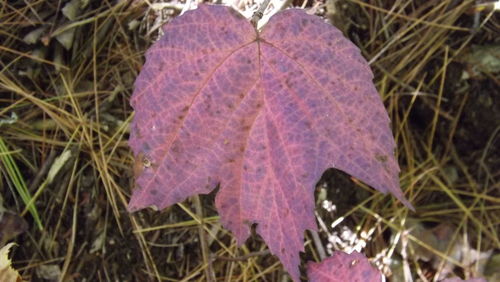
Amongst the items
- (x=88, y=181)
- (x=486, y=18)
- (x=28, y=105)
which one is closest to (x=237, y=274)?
(x=88, y=181)

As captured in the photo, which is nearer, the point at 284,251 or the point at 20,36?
the point at 284,251

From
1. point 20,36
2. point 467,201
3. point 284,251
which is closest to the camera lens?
point 284,251

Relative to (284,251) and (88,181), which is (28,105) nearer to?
(88,181)

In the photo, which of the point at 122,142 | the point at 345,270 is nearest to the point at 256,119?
the point at 345,270

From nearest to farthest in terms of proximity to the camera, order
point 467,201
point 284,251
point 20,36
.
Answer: point 284,251 → point 20,36 → point 467,201

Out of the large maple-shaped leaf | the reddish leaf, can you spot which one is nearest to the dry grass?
the reddish leaf

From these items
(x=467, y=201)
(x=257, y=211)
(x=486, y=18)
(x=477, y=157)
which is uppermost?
(x=486, y=18)

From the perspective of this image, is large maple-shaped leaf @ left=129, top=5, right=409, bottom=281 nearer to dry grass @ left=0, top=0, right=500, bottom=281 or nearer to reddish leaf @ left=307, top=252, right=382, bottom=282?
reddish leaf @ left=307, top=252, right=382, bottom=282

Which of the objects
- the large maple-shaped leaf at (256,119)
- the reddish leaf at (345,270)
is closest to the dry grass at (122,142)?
the reddish leaf at (345,270)
